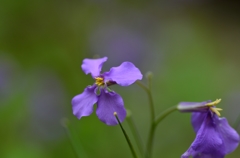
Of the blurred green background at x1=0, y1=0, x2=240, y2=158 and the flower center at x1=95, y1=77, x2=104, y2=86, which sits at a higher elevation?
the blurred green background at x1=0, y1=0, x2=240, y2=158

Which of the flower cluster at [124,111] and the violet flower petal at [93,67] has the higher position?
the violet flower petal at [93,67]

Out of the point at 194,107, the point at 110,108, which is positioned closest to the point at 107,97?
the point at 110,108

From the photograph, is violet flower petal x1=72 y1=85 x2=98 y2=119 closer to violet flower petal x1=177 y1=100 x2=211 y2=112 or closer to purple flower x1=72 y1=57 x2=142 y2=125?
purple flower x1=72 y1=57 x2=142 y2=125

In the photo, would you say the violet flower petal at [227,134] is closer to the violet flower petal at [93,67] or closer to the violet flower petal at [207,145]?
the violet flower petal at [207,145]

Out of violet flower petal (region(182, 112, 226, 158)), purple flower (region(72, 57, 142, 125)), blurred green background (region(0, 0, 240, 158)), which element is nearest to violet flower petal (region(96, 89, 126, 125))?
purple flower (region(72, 57, 142, 125))

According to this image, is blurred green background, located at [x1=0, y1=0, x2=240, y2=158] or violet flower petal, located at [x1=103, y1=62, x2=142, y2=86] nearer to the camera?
violet flower petal, located at [x1=103, y1=62, x2=142, y2=86]

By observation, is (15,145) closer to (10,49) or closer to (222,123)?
(10,49)

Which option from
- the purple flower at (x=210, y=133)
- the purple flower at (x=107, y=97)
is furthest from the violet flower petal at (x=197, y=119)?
the purple flower at (x=107, y=97)

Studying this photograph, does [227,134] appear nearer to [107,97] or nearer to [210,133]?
[210,133]
